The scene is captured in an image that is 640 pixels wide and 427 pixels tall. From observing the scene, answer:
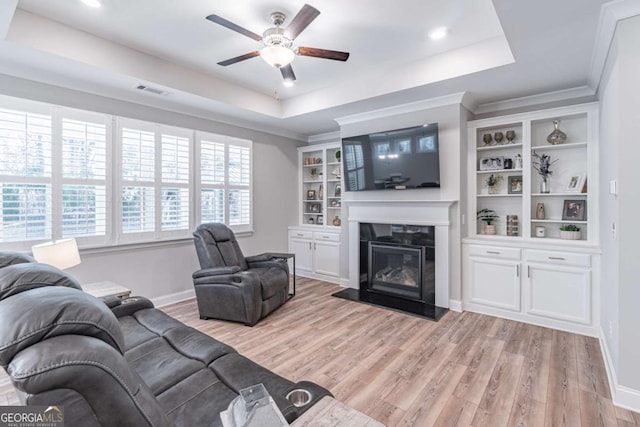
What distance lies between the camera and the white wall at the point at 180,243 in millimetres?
3369

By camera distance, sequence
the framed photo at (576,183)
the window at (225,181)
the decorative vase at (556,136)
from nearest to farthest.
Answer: the framed photo at (576,183) < the decorative vase at (556,136) < the window at (225,181)

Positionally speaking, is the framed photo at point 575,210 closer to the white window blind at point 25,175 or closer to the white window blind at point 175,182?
the white window blind at point 175,182

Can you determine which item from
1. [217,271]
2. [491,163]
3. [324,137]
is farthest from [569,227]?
[217,271]

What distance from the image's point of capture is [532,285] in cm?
346

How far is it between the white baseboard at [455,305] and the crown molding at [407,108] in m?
2.41

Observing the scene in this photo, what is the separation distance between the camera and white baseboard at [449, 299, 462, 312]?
12.7 ft

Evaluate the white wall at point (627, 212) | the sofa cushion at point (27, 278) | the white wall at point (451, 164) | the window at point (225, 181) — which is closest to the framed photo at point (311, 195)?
the window at point (225, 181)

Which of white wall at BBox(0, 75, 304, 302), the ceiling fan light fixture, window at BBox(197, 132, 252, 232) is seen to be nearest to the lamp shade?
white wall at BBox(0, 75, 304, 302)

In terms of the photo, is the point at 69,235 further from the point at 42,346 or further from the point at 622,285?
the point at 622,285

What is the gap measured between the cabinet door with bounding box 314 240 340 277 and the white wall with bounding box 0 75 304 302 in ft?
2.27

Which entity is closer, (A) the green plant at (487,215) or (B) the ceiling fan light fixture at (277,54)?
(B) the ceiling fan light fixture at (277,54)

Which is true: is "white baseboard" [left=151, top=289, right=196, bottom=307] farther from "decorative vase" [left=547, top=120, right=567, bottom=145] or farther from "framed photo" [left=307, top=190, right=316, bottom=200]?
"decorative vase" [left=547, top=120, right=567, bottom=145]

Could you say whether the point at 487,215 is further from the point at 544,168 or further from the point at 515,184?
the point at 544,168

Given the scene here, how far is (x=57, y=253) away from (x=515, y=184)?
15.9ft
